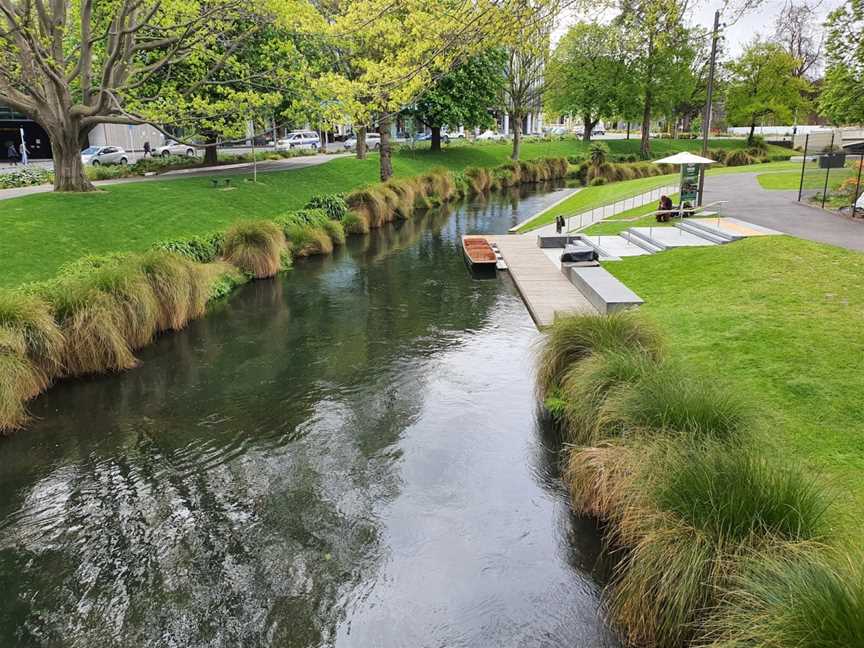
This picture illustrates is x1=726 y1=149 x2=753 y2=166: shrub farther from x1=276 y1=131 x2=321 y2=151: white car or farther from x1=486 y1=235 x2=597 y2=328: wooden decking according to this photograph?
x1=276 y1=131 x2=321 y2=151: white car

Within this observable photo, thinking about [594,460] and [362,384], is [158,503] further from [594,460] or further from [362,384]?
[594,460]

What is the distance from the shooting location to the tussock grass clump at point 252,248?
2183cm

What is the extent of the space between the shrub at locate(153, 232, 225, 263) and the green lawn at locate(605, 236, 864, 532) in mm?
12594

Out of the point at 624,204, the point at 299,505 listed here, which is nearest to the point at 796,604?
the point at 299,505

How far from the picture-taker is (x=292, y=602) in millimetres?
7160

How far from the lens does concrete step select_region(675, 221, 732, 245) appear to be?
19.8 m

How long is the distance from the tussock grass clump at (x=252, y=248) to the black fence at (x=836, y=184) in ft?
63.5

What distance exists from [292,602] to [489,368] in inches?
289

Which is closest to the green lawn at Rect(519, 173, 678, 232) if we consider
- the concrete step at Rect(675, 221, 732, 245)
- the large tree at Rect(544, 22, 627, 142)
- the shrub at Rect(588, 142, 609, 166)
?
the concrete step at Rect(675, 221, 732, 245)

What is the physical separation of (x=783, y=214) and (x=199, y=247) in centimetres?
1998

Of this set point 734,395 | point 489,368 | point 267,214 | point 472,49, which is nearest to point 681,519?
point 734,395

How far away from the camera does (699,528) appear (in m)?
6.05

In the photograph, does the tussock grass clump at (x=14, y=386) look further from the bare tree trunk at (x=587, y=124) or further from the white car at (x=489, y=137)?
the white car at (x=489, y=137)

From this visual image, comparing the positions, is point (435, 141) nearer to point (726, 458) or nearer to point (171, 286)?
point (171, 286)
